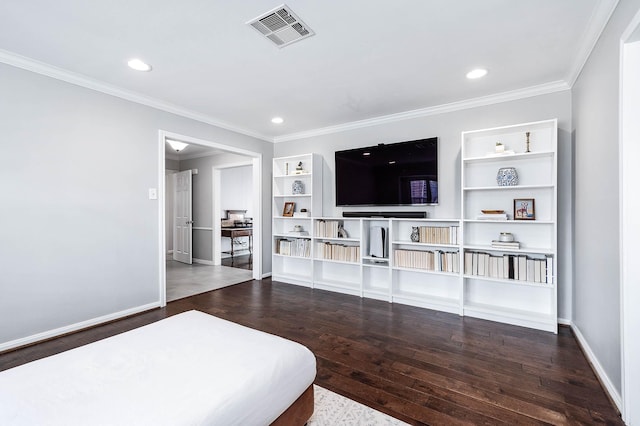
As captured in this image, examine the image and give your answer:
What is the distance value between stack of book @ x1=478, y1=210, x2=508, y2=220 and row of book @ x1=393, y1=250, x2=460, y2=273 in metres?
0.51

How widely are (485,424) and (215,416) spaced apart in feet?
4.84

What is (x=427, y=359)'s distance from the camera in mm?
2352

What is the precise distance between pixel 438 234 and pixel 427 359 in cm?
162

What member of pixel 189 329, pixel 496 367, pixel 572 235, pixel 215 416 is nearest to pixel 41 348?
pixel 189 329

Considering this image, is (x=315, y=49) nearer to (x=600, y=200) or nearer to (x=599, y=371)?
(x=600, y=200)

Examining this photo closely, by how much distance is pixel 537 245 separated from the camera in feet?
10.4

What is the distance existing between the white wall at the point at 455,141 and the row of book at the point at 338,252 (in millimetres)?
534

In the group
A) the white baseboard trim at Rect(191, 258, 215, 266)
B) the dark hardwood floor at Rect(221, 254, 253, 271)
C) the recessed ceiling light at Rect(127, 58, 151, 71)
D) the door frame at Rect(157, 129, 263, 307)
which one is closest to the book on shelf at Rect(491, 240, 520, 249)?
the door frame at Rect(157, 129, 263, 307)

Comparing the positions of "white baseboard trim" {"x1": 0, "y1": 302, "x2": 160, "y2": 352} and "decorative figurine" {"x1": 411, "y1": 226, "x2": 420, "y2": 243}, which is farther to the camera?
"decorative figurine" {"x1": 411, "y1": 226, "x2": 420, "y2": 243}

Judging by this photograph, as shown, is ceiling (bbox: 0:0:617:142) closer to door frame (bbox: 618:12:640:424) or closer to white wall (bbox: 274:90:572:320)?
white wall (bbox: 274:90:572:320)

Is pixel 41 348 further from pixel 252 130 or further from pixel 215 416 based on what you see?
pixel 252 130

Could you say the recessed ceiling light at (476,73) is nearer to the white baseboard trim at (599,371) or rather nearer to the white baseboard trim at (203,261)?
the white baseboard trim at (599,371)

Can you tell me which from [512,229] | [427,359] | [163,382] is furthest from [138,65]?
[512,229]

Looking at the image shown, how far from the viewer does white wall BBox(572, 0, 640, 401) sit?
182 centimetres
